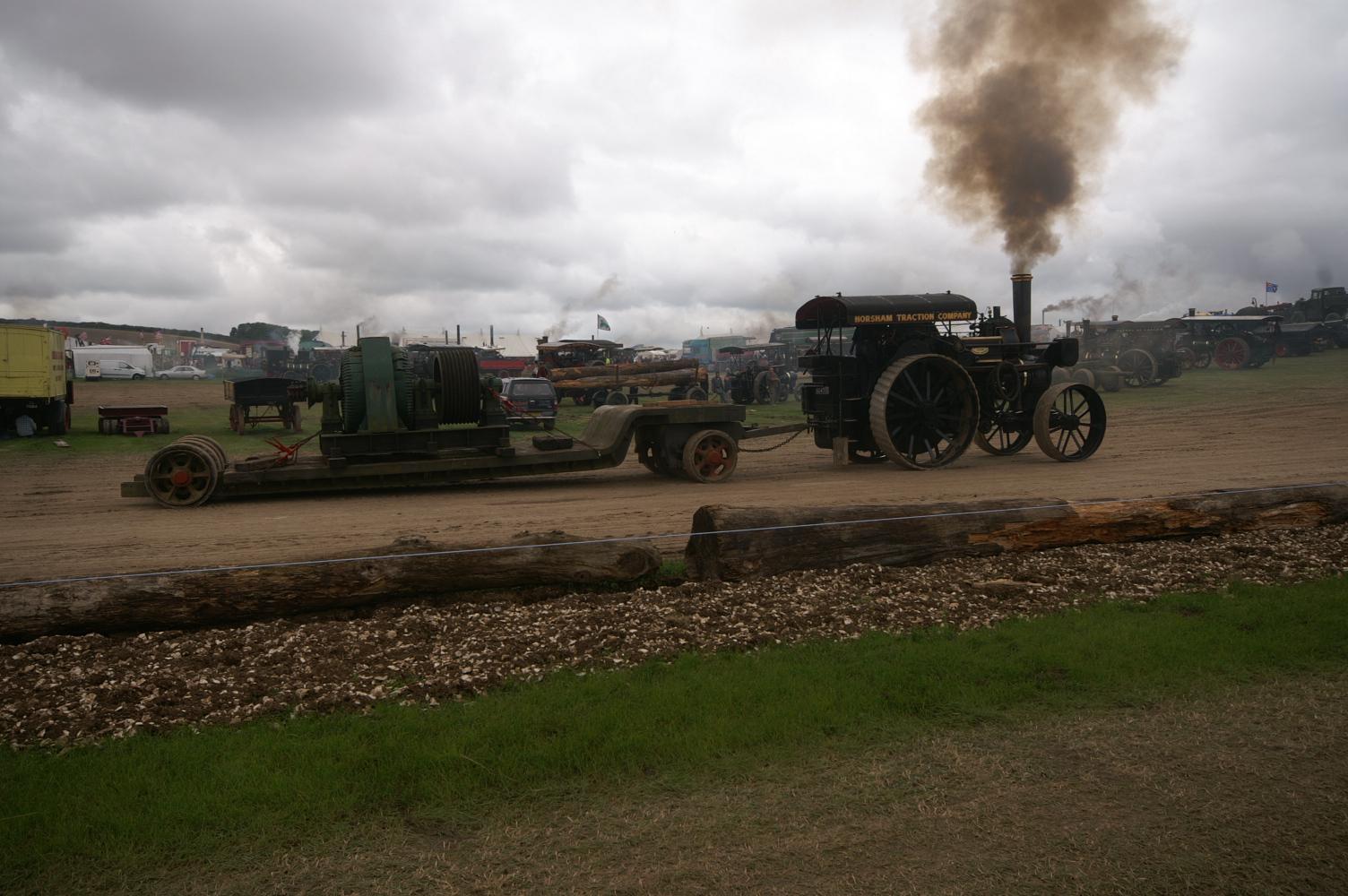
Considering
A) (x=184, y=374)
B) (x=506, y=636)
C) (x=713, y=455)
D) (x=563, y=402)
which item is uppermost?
(x=184, y=374)

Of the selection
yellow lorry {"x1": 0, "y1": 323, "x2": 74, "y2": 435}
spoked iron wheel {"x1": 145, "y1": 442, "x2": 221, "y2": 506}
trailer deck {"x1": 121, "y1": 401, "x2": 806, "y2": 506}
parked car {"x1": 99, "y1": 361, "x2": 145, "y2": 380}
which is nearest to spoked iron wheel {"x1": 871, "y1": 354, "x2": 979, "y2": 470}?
trailer deck {"x1": 121, "y1": 401, "x2": 806, "y2": 506}

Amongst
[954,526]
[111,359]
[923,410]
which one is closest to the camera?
[954,526]

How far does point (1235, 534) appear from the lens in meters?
7.64

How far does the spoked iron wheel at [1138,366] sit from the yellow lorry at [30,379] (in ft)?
101

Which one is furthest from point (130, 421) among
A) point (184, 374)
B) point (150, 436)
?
point (184, 374)

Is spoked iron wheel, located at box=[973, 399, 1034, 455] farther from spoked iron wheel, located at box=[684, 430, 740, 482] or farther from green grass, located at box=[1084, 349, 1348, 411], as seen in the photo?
green grass, located at box=[1084, 349, 1348, 411]

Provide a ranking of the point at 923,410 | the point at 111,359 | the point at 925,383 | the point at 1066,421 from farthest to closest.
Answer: the point at 111,359, the point at 1066,421, the point at 925,383, the point at 923,410

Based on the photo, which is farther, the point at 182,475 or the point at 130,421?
the point at 130,421

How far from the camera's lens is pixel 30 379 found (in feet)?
63.0

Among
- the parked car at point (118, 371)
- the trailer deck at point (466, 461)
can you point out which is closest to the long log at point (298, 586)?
the trailer deck at point (466, 461)

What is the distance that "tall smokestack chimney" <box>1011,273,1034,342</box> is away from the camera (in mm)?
14000

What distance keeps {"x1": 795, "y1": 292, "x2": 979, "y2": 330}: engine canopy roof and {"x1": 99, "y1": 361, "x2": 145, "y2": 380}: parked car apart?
48708 millimetres

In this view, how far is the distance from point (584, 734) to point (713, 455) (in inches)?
325

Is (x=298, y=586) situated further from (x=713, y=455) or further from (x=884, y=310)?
(x=884, y=310)
